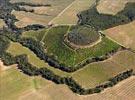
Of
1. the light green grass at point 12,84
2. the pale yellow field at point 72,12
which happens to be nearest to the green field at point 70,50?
the light green grass at point 12,84

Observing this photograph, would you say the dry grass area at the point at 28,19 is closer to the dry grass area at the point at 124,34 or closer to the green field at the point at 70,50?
the green field at the point at 70,50

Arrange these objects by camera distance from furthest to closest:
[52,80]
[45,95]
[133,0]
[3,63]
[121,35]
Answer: [133,0] < [121,35] < [3,63] < [52,80] < [45,95]

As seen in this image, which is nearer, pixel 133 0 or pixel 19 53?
pixel 19 53

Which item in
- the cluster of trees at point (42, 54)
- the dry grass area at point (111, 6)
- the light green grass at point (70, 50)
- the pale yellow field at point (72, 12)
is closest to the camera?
the cluster of trees at point (42, 54)

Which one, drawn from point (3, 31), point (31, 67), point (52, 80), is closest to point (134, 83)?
point (52, 80)

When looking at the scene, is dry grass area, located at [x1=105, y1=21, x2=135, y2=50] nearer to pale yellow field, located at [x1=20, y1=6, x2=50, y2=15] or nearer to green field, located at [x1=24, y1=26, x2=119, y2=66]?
green field, located at [x1=24, y1=26, x2=119, y2=66]

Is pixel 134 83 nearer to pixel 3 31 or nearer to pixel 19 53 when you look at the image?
pixel 19 53

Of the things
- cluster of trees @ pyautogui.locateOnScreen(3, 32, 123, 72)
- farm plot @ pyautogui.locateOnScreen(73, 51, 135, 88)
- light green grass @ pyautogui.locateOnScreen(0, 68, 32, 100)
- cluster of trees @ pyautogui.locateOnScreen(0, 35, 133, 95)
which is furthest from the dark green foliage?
light green grass @ pyautogui.locateOnScreen(0, 68, 32, 100)
